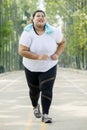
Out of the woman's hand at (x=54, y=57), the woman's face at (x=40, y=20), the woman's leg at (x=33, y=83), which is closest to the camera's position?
the woman's hand at (x=54, y=57)

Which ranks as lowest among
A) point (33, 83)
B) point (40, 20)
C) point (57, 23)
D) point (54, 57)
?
point (57, 23)

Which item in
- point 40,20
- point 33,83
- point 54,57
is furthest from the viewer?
point 33,83

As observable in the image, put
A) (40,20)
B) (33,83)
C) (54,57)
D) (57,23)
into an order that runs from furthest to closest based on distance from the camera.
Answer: (57,23)
(33,83)
(40,20)
(54,57)

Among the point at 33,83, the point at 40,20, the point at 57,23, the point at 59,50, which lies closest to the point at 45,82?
the point at 33,83

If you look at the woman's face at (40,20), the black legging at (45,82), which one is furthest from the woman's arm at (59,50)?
the woman's face at (40,20)

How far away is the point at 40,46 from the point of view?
9977 millimetres

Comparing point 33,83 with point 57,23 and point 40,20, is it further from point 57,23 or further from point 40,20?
point 57,23

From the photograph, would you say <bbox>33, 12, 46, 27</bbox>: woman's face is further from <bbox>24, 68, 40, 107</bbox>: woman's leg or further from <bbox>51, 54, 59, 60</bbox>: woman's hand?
<bbox>24, 68, 40, 107</bbox>: woman's leg

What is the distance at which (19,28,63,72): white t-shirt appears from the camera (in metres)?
9.98

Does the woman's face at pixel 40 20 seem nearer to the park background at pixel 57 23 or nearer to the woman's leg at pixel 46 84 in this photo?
the woman's leg at pixel 46 84

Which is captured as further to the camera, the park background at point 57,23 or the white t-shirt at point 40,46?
the park background at point 57,23

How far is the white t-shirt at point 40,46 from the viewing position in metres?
9.98

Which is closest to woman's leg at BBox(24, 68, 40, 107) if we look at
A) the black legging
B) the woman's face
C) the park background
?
the black legging

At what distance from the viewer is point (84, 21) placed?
59500mm
